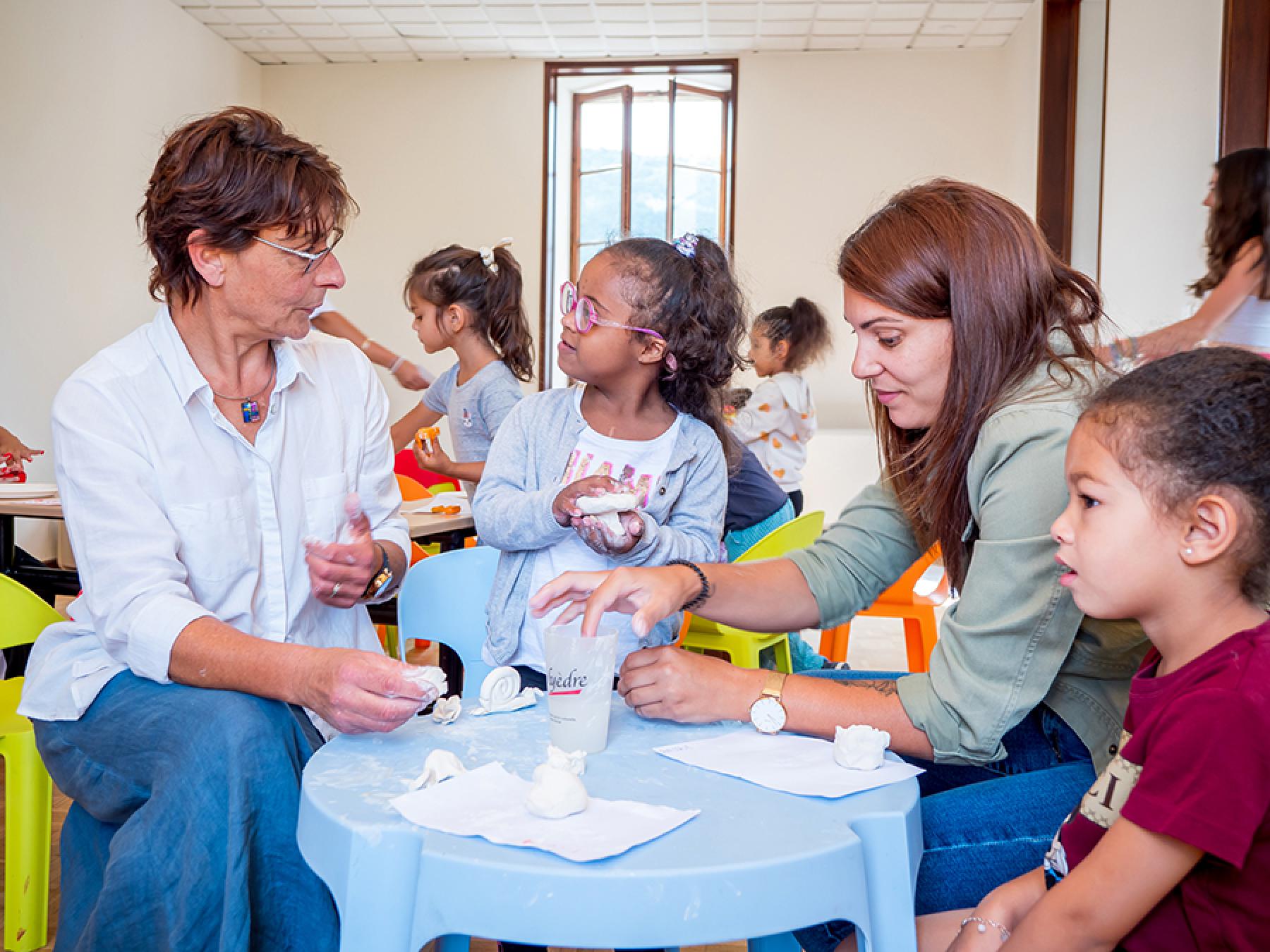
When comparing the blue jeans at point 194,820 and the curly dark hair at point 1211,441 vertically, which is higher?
the curly dark hair at point 1211,441

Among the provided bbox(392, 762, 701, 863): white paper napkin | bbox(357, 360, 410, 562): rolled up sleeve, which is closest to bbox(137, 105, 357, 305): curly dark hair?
bbox(357, 360, 410, 562): rolled up sleeve

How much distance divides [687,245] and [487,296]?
1.77 metres

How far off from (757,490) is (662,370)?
5.13 feet

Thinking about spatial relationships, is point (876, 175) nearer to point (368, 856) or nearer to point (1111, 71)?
point (1111, 71)

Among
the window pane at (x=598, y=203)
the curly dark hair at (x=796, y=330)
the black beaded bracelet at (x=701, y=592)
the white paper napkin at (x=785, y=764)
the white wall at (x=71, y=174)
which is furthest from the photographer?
the window pane at (x=598, y=203)

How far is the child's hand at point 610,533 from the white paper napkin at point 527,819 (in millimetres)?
702

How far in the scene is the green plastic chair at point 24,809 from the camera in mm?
1901

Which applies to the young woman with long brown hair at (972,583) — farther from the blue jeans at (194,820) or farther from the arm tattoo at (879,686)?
the blue jeans at (194,820)

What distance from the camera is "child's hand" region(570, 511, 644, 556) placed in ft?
5.80

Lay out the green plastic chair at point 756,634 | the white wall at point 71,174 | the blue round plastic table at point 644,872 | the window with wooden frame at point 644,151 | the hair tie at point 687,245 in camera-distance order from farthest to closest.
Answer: the window with wooden frame at point 644,151 < the white wall at point 71,174 < the green plastic chair at point 756,634 < the hair tie at point 687,245 < the blue round plastic table at point 644,872

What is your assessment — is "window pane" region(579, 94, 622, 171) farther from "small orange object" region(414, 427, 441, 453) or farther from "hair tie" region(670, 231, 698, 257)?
"hair tie" region(670, 231, 698, 257)

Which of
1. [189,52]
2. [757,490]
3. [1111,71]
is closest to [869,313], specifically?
[757,490]

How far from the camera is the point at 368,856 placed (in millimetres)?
952

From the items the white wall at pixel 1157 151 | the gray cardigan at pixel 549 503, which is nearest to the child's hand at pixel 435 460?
the gray cardigan at pixel 549 503
